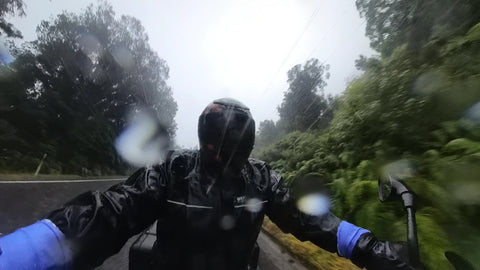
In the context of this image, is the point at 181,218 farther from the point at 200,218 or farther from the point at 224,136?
the point at 224,136

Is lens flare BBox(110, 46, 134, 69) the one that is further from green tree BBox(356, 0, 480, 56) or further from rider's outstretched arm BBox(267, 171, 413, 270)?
rider's outstretched arm BBox(267, 171, 413, 270)

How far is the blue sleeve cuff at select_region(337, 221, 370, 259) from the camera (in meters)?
1.45

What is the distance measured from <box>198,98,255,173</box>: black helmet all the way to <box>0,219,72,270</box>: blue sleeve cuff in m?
0.72

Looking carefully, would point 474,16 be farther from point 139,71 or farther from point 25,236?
point 139,71

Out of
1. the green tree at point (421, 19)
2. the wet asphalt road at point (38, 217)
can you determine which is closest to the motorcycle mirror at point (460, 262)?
the wet asphalt road at point (38, 217)

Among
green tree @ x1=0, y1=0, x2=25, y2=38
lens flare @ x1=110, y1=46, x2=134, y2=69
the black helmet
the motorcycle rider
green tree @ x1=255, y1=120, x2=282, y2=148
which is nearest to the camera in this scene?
the motorcycle rider

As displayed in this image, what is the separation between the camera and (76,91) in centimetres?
2867

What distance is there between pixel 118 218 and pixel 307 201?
100 cm

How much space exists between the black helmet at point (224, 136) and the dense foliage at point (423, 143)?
2204 mm

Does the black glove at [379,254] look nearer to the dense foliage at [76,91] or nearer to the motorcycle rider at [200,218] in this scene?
the motorcycle rider at [200,218]

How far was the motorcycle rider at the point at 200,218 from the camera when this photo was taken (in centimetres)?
109

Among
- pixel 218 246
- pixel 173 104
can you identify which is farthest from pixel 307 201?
pixel 173 104

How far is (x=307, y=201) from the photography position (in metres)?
1.73

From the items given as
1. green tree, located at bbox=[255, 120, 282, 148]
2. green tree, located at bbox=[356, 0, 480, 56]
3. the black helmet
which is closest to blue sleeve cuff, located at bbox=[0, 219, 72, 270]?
the black helmet
